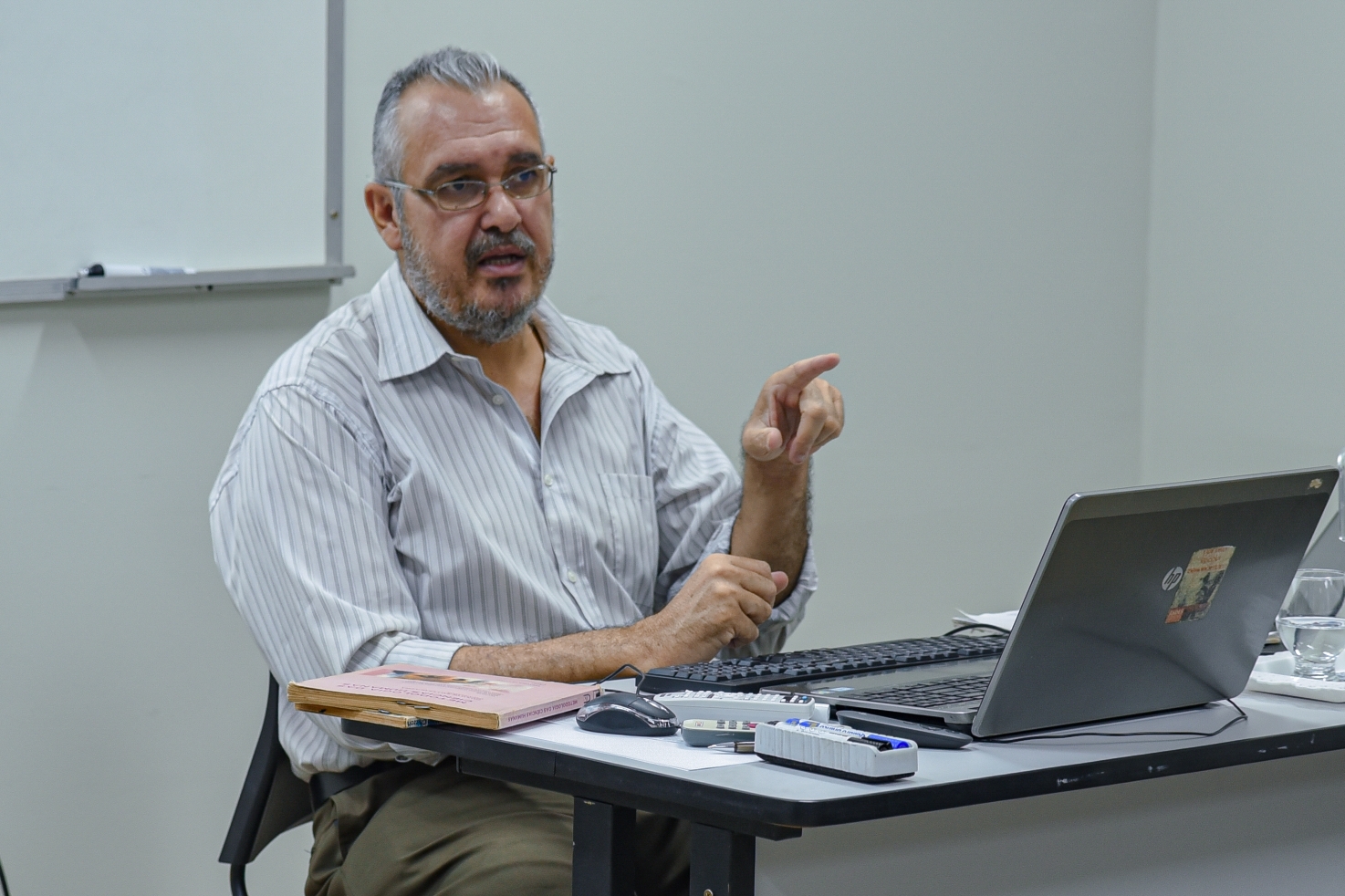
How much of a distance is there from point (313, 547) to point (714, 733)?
66 centimetres

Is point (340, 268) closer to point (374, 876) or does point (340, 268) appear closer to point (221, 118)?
point (221, 118)

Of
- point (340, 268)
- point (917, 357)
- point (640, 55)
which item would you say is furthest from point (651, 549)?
point (917, 357)

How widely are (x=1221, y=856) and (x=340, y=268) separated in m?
1.60

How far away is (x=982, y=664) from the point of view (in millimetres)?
1416

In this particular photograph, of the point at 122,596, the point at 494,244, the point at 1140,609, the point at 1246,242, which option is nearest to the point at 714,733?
the point at 1140,609

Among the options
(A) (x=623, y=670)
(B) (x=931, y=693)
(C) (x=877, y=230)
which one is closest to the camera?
(B) (x=931, y=693)

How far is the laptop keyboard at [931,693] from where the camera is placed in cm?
117

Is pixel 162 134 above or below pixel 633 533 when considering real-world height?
above

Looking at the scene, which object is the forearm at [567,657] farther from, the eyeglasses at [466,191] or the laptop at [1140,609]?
the eyeglasses at [466,191]

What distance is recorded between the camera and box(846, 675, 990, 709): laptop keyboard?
46.3 inches

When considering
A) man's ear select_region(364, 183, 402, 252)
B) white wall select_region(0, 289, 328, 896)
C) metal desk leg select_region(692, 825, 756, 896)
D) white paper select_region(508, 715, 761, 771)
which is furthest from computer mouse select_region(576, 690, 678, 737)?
white wall select_region(0, 289, 328, 896)

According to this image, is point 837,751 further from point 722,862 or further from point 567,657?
point 567,657

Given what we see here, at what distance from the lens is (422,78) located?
1877 millimetres

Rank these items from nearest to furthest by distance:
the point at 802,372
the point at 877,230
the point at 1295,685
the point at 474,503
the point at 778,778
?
the point at 778,778 < the point at 1295,685 < the point at 802,372 < the point at 474,503 < the point at 877,230
